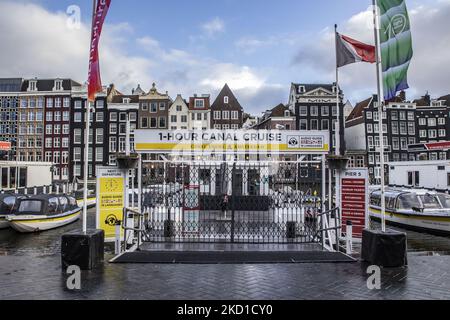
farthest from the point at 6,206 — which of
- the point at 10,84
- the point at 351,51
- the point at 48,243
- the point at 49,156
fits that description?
the point at 10,84

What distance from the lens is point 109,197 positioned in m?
12.4

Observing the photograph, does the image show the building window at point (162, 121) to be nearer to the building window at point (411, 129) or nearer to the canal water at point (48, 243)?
the building window at point (411, 129)

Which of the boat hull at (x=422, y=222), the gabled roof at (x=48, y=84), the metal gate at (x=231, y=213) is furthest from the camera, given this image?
the gabled roof at (x=48, y=84)

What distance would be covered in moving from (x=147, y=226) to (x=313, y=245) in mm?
4956

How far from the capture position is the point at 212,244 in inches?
438

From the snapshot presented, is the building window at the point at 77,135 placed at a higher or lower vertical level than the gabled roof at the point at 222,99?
lower

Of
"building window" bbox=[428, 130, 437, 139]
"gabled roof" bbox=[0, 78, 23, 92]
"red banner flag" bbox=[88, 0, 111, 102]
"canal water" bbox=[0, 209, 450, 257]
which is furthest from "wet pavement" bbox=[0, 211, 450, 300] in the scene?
"gabled roof" bbox=[0, 78, 23, 92]

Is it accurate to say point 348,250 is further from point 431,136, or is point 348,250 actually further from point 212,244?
point 431,136

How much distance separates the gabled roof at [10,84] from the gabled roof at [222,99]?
1337 inches

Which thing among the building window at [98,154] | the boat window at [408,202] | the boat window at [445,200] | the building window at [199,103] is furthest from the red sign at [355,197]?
the building window at [98,154]

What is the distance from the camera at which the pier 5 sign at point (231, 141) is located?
11578 millimetres

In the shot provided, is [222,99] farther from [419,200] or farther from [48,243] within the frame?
[48,243]
